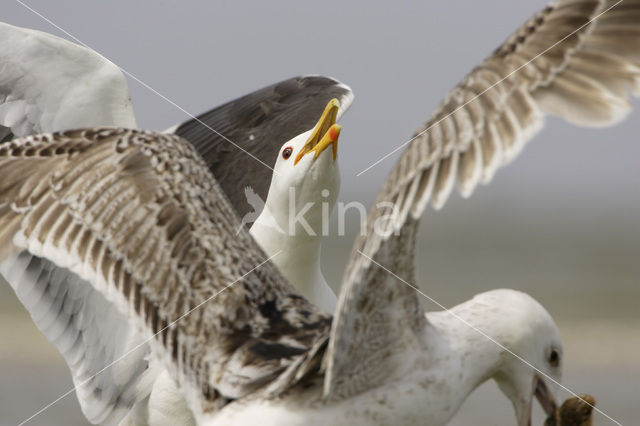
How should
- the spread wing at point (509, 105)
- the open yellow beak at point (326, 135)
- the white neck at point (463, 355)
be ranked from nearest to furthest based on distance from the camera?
the spread wing at point (509, 105), the white neck at point (463, 355), the open yellow beak at point (326, 135)

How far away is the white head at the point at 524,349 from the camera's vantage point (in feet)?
11.3

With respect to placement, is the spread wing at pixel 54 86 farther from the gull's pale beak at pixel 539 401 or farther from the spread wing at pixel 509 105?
the spread wing at pixel 509 105

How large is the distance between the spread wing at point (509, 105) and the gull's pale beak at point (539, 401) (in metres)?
0.93

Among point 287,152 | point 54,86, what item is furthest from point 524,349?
point 54,86

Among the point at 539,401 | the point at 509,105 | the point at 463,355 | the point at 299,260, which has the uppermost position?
the point at 509,105

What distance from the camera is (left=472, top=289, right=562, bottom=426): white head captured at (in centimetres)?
346

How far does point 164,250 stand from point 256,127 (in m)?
2.48

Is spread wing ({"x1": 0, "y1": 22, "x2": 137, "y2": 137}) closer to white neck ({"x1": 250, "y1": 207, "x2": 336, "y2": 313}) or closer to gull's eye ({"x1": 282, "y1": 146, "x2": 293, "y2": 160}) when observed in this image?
gull's eye ({"x1": 282, "y1": 146, "x2": 293, "y2": 160})

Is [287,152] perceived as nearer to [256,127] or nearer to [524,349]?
[256,127]

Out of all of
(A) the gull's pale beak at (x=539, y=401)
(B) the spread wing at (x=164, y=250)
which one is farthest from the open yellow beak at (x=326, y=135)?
(A) the gull's pale beak at (x=539, y=401)

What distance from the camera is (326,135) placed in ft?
15.4

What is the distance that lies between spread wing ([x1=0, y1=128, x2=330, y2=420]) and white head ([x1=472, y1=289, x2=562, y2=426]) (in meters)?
0.57

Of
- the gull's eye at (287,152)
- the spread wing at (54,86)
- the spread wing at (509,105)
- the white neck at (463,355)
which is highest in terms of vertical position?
the spread wing at (509,105)

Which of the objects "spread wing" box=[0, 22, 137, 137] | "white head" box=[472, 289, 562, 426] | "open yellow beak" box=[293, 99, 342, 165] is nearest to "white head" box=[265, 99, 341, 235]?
"open yellow beak" box=[293, 99, 342, 165]
